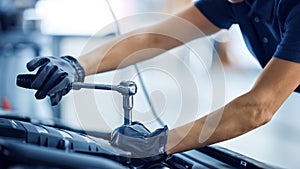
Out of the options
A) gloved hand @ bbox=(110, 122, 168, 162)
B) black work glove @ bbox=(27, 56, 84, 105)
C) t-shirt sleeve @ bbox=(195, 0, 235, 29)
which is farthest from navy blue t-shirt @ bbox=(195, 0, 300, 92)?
black work glove @ bbox=(27, 56, 84, 105)

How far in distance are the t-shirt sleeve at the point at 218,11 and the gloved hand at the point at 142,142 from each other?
2.14 ft

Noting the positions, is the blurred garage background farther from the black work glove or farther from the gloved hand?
the gloved hand

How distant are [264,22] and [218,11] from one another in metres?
0.19

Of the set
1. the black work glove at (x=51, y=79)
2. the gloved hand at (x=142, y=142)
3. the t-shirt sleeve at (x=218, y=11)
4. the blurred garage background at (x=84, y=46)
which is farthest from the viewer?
the blurred garage background at (x=84, y=46)

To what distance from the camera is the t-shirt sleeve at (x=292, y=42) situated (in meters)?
0.97

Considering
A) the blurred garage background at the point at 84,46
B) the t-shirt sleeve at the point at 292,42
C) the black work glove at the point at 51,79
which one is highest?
the t-shirt sleeve at the point at 292,42

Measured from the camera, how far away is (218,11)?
1400mm

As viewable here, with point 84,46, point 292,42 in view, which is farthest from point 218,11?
point 84,46

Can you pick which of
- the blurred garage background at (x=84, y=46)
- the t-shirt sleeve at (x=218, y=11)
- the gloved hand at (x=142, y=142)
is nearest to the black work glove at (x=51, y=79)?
the gloved hand at (x=142, y=142)

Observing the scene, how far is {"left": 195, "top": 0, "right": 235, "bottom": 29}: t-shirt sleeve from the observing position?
1389mm

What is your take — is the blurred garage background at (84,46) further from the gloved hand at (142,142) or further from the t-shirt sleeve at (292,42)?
the gloved hand at (142,142)

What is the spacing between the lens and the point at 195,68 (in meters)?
1.47

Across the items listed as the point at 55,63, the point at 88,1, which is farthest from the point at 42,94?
the point at 88,1

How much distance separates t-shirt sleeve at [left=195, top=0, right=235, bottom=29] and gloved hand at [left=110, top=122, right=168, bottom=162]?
0.65 meters
